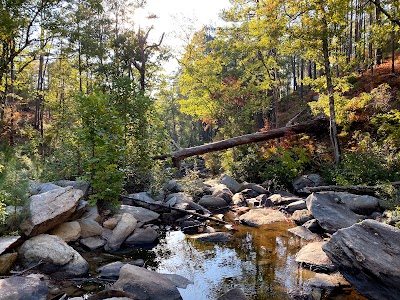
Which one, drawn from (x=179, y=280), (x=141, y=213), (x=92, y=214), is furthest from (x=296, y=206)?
(x=92, y=214)

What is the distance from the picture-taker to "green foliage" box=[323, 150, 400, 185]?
974 cm

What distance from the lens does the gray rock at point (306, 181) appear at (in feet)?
39.5

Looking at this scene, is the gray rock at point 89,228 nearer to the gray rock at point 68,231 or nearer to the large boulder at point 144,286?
the gray rock at point 68,231

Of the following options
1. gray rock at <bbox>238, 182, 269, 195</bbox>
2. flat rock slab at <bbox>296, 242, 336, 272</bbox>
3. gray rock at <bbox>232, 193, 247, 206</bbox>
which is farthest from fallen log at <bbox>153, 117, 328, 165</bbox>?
flat rock slab at <bbox>296, 242, 336, 272</bbox>

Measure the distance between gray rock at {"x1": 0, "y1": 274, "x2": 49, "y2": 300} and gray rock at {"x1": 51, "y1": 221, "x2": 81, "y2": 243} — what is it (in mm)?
2111

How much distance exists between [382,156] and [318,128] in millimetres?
5345

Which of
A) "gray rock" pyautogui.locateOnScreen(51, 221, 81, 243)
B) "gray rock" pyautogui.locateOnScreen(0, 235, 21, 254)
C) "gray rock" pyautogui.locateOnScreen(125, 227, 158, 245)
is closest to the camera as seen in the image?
"gray rock" pyautogui.locateOnScreen(0, 235, 21, 254)

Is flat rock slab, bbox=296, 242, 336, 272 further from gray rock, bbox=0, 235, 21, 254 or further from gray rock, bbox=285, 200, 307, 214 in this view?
gray rock, bbox=0, 235, 21, 254

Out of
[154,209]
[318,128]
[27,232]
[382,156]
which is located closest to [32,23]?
[154,209]

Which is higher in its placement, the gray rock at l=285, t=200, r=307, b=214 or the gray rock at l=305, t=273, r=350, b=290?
the gray rock at l=285, t=200, r=307, b=214

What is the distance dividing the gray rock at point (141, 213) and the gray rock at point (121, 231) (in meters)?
0.67

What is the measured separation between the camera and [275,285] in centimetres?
541

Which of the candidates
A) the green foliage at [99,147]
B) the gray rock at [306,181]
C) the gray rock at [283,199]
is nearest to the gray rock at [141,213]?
the green foliage at [99,147]

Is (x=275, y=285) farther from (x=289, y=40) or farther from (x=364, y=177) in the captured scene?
(x=289, y=40)
